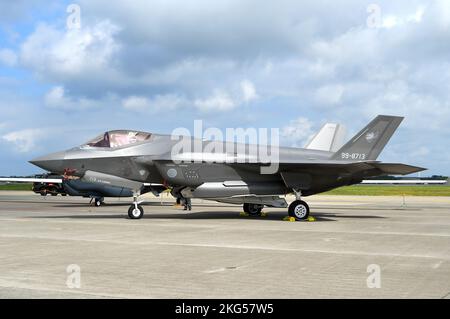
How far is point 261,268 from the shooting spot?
780cm

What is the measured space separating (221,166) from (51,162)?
609 cm

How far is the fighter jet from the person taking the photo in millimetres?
17656

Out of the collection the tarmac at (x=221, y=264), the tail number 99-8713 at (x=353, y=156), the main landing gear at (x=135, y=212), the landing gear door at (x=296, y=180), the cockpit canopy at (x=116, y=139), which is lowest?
the tarmac at (x=221, y=264)

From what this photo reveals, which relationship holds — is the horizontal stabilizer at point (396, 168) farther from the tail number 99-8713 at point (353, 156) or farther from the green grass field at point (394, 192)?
the green grass field at point (394, 192)

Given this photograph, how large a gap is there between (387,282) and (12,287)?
4972 millimetres

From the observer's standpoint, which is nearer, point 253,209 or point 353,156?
point 353,156

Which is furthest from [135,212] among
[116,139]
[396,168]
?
[396,168]

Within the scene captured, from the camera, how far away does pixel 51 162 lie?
56.2 ft

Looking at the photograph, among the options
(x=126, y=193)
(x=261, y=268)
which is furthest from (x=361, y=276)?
(x=126, y=193)

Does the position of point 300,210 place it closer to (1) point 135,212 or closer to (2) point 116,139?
(1) point 135,212

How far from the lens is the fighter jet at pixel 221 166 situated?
17656mm

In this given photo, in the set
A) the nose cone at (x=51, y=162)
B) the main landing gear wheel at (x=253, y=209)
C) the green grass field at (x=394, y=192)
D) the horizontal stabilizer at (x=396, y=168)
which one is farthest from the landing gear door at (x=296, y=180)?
the green grass field at (x=394, y=192)

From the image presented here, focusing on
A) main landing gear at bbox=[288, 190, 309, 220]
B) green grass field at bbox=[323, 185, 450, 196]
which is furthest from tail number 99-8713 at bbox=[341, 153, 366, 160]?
green grass field at bbox=[323, 185, 450, 196]

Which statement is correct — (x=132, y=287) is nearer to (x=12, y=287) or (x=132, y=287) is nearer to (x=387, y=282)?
(x=12, y=287)
